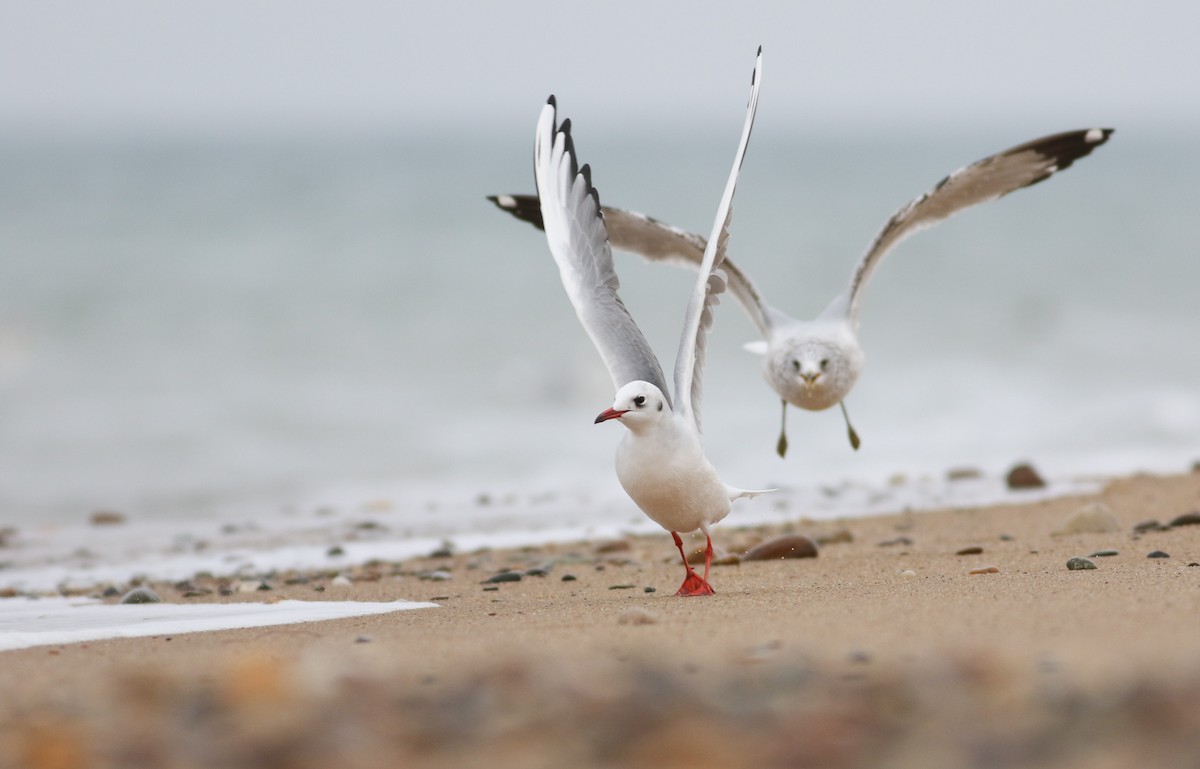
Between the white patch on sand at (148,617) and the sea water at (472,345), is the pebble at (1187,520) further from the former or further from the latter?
the white patch on sand at (148,617)

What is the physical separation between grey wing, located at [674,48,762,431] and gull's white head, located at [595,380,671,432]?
0.28 m

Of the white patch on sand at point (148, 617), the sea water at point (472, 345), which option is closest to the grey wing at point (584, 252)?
the white patch on sand at point (148, 617)

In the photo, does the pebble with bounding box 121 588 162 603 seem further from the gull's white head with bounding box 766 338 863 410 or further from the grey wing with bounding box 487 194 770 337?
the gull's white head with bounding box 766 338 863 410

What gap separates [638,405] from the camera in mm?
4922

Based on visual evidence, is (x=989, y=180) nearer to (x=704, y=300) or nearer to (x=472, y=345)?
(x=704, y=300)

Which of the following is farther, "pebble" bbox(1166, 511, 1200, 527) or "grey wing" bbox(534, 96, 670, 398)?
"pebble" bbox(1166, 511, 1200, 527)

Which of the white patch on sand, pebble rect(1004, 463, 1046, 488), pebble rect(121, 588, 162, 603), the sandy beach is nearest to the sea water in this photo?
pebble rect(1004, 463, 1046, 488)

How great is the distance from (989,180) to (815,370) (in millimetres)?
1333

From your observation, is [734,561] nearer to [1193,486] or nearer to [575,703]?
[1193,486]

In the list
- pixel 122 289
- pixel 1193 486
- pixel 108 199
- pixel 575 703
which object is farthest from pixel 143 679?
pixel 108 199

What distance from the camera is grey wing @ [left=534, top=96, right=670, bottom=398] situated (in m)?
5.44

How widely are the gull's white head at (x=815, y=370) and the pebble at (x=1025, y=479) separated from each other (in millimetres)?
2677

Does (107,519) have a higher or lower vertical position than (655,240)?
lower

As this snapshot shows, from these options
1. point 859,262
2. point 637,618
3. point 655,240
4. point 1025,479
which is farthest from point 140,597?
point 1025,479
